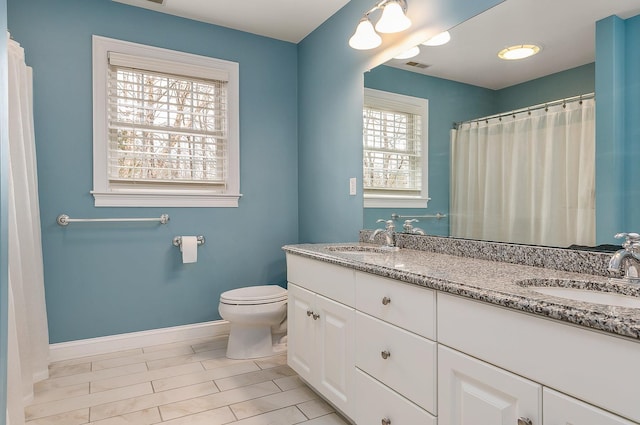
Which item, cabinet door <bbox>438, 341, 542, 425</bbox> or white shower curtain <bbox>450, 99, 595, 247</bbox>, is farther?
white shower curtain <bbox>450, 99, 595, 247</bbox>

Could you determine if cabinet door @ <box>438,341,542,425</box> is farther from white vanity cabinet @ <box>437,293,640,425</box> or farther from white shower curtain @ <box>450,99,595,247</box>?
white shower curtain @ <box>450,99,595,247</box>

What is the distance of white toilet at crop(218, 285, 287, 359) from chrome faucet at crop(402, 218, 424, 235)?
0.95 m

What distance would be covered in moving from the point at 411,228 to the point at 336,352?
825 millimetres

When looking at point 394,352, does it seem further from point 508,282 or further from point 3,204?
point 3,204

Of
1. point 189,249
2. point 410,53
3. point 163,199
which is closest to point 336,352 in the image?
point 189,249

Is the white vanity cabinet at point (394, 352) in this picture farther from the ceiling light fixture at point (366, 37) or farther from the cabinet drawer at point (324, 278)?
the ceiling light fixture at point (366, 37)

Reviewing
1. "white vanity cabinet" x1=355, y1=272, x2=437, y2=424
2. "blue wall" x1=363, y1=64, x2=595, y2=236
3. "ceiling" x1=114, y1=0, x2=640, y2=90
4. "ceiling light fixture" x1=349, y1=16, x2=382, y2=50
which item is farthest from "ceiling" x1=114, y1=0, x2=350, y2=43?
"white vanity cabinet" x1=355, y1=272, x2=437, y2=424

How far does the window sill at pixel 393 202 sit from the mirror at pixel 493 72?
0.09 feet

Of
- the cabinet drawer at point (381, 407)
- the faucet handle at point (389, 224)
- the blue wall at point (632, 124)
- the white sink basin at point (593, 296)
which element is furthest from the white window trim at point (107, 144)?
the blue wall at point (632, 124)

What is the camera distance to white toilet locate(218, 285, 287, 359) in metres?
2.50

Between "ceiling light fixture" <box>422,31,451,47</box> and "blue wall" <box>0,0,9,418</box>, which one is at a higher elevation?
"ceiling light fixture" <box>422,31,451,47</box>

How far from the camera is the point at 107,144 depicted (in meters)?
2.65

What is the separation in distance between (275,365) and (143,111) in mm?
1986

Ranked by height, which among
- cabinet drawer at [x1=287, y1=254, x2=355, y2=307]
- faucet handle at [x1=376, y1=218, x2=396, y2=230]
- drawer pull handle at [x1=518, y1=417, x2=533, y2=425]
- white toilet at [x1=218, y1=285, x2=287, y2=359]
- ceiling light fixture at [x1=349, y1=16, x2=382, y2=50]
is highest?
ceiling light fixture at [x1=349, y1=16, x2=382, y2=50]
